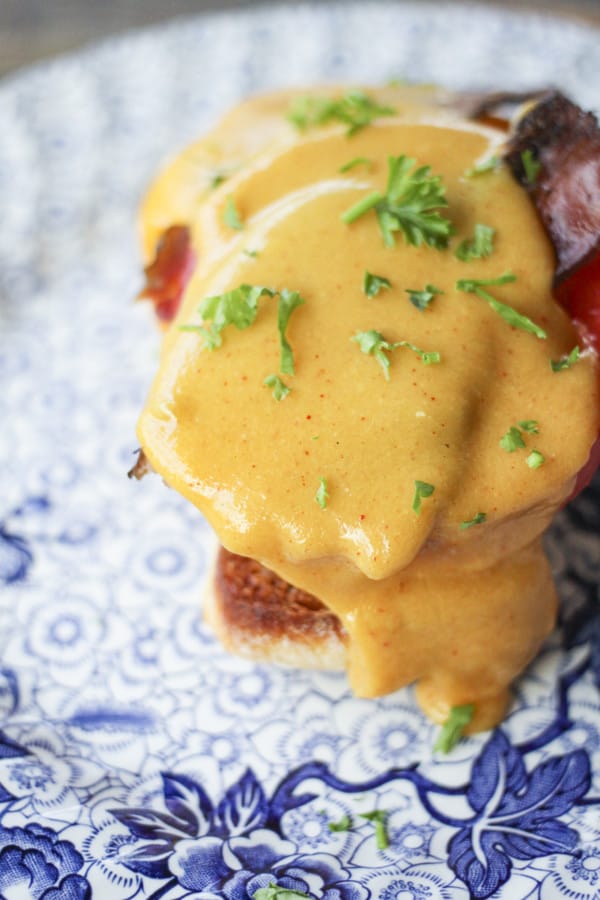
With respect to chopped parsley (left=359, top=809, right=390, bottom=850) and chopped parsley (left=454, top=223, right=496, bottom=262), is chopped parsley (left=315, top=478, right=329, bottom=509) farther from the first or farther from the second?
chopped parsley (left=359, top=809, right=390, bottom=850)

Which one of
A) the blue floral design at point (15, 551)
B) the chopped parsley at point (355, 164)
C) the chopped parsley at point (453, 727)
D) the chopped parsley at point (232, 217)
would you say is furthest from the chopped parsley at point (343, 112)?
the chopped parsley at point (453, 727)

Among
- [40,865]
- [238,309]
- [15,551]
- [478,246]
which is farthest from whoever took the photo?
[15,551]

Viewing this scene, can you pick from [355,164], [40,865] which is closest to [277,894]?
[40,865]

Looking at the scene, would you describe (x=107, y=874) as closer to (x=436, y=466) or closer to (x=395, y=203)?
(x=436, y=466)

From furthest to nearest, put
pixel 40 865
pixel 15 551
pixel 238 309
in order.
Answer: pixel 15 551 < pixel 238 309 < pixel 40 865

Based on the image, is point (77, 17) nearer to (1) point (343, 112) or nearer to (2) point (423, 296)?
(1) point (343, 112)

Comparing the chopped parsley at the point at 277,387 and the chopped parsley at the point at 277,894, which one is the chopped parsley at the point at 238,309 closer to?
the chopped parsley at the point at 277,387

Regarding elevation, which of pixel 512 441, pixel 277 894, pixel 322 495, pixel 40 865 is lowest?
pixel 40 865
